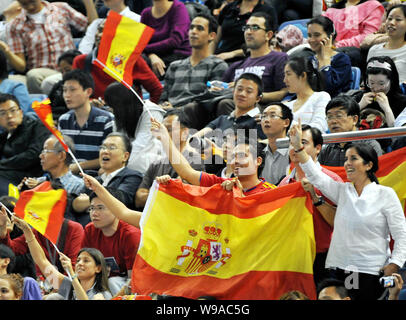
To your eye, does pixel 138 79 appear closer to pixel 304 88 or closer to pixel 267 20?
pixel 267 20

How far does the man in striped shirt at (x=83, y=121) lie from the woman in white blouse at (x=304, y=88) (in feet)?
6.25

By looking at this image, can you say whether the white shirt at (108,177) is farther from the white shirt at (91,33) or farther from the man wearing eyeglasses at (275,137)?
the white shirt at (91,33)

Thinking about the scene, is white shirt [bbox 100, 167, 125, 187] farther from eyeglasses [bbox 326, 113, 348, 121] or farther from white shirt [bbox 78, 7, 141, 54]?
white shirt [bbox 78, 7, 141, 54]

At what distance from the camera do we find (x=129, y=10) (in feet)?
37.1

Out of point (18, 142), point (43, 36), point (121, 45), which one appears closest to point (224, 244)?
point (121, 45)

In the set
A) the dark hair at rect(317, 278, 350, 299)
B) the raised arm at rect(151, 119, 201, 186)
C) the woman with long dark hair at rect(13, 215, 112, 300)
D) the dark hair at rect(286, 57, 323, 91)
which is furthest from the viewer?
the dark hair at rect(286, 57, 323, 91)

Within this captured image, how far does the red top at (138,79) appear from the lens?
10039 mm

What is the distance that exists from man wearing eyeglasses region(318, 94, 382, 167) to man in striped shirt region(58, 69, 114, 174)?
2.60 m

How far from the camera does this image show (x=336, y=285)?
616 cm

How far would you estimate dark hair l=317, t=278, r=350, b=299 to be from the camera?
241 inches

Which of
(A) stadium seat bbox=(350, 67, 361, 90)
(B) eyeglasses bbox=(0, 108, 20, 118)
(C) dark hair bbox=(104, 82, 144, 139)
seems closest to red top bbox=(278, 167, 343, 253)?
(A) stadium seat bbox=(350, 67, 361, 90)

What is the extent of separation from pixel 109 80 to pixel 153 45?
0.68 m

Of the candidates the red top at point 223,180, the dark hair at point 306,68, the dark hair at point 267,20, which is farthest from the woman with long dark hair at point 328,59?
the red top at point 223,180

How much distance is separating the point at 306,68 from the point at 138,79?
2.26 metres
